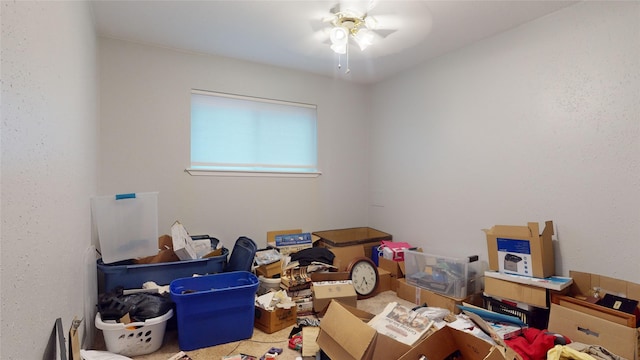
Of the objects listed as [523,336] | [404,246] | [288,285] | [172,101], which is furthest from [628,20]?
[172,101]

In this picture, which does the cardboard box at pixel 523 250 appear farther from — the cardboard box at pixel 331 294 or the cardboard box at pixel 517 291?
the cardboard box at pixel 331 294

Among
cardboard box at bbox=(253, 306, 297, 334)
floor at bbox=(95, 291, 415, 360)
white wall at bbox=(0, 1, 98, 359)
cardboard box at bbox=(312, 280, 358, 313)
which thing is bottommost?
floor at bbox=(95, 291, 415, 360)

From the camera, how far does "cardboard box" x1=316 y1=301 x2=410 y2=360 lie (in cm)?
152

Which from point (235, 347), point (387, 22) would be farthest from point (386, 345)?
point (387, 22)

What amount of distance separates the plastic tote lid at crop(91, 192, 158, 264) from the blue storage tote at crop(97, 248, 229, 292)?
0.08 m

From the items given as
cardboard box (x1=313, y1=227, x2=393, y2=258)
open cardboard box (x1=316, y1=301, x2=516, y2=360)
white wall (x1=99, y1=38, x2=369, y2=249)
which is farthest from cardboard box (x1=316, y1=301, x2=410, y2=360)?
white wall (x1=99, y1=38, x2=369, y2=249)

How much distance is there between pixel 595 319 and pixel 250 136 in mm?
3101

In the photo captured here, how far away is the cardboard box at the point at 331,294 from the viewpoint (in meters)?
2.46

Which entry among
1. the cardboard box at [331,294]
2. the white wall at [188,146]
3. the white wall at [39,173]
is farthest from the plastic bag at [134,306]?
the cardboard box at [331,294]

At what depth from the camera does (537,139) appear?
2.32m

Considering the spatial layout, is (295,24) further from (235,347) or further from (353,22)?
(235,347)

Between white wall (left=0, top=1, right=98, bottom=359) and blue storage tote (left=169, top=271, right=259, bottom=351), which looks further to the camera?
blue storage tote (left=169, top=271, right=259, bottom=351)

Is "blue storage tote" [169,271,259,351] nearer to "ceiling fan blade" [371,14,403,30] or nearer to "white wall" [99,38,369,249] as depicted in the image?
"white wall" [99,38,369,249]

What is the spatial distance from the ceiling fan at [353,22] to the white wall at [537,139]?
0.99 metres
